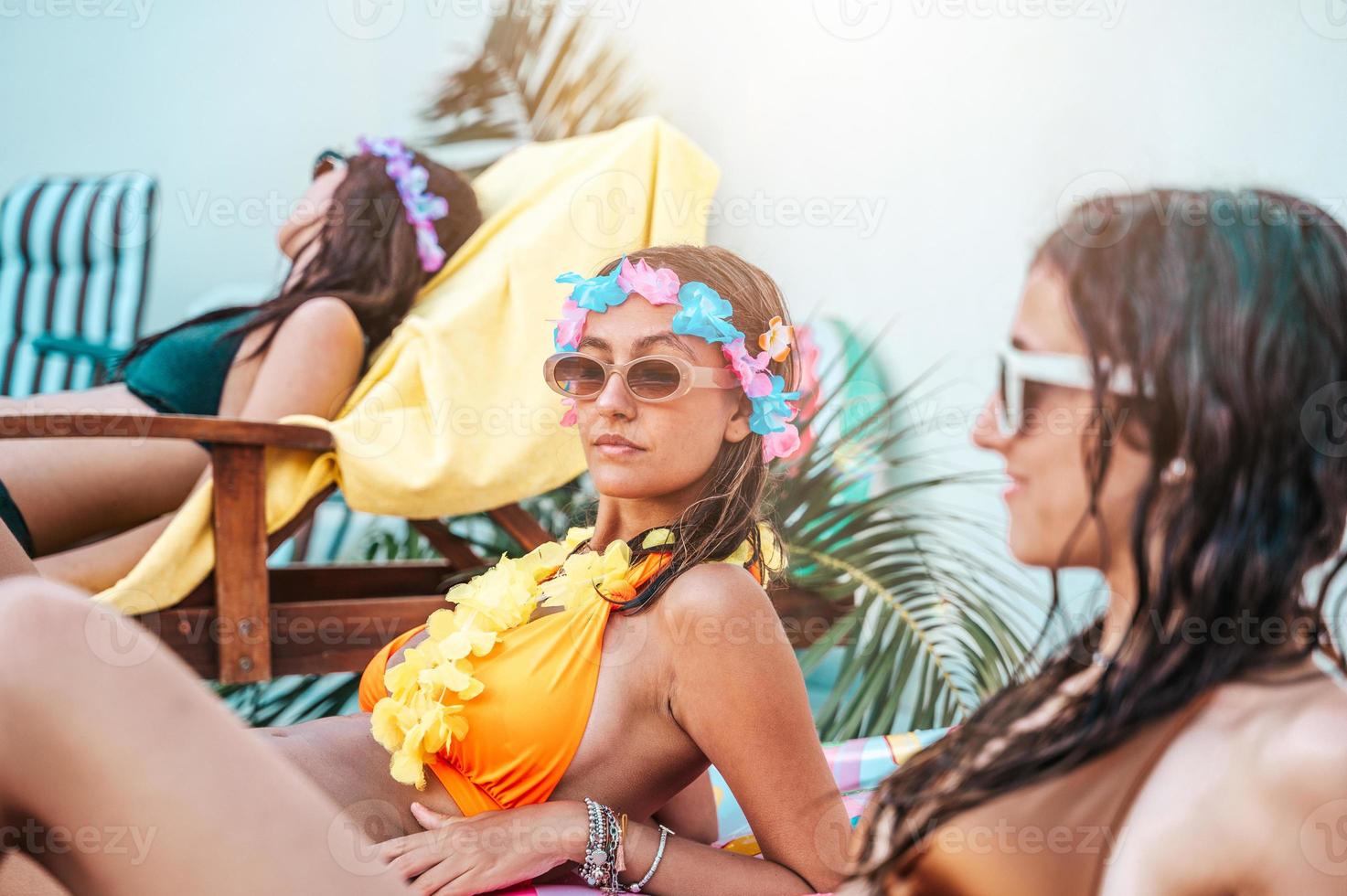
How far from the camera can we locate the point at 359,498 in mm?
2631

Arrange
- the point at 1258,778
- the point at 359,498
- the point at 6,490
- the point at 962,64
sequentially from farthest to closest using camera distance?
the point at 962,64 → the point at 359,498 → the point at 6,490 → the point at 1258,778

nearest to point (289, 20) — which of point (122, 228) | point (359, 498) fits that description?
point (122, 228)

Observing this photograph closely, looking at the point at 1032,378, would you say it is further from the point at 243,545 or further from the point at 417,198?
the point at 417,198

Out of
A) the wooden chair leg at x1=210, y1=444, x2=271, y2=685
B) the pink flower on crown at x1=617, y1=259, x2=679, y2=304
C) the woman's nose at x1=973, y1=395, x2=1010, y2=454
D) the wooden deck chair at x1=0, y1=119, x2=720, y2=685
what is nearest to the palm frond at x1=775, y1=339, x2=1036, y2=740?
the wooden deck chair at x1=0, y1=119, x2=720, y2=685

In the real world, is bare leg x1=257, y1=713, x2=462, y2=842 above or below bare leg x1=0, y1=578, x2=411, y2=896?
below

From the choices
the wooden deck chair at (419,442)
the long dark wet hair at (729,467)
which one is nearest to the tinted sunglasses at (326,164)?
the wooden deck chair at (419,442)

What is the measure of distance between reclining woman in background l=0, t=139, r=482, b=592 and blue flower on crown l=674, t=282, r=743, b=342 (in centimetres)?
154

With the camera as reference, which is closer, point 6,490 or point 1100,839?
point 1100,839

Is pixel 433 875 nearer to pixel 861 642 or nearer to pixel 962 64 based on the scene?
pixel 861 642

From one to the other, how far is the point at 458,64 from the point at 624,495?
337 cm

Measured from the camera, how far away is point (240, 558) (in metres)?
2.44

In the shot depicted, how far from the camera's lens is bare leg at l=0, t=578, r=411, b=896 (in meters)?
0.79

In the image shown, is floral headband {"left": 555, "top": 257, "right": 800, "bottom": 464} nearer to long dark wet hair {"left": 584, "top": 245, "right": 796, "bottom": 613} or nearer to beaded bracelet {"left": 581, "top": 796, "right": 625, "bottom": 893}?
long dark wet hair {"left": 584, "top": 245, "right": 796, "bottom": 613}

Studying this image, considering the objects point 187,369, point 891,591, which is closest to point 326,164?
point 187,369
